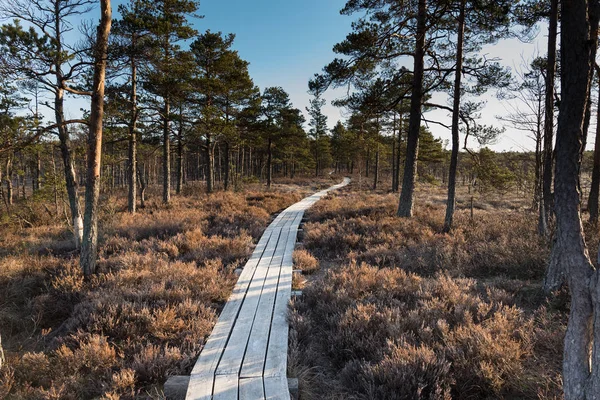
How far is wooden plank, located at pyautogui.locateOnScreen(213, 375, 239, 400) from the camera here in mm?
3014

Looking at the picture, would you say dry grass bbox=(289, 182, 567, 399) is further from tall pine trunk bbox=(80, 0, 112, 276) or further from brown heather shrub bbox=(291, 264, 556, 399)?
tall pine trunk bbox=(80, 0, 112, 276)

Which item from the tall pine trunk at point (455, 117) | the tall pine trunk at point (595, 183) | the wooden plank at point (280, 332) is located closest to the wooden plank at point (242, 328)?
the wooden plank at point (280, 332)

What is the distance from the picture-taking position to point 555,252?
506cm

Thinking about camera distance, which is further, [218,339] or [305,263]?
[305,263]

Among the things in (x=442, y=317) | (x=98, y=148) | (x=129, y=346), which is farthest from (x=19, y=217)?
(x=442, y=317)

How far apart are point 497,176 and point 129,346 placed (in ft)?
40.4

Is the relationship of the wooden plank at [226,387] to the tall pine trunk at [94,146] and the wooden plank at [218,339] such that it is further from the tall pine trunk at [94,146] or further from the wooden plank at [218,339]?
the tall pine trunk at [94,146]

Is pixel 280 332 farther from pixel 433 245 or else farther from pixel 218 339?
pixel 433 245

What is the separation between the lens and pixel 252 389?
3.13 metres

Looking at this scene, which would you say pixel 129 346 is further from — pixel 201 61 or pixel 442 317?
pixel 201 61

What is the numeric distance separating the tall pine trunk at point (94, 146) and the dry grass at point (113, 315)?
524 millimetres

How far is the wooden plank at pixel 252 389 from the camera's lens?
302 cm

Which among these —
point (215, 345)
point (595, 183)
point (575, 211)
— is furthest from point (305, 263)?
point (595, 183)

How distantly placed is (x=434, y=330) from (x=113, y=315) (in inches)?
192
